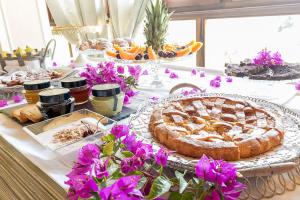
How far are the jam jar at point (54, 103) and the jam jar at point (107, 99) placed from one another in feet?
0.25

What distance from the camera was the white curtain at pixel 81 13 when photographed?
8.05 feet

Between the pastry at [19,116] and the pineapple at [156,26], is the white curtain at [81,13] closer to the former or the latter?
the pineapple at [156,26]

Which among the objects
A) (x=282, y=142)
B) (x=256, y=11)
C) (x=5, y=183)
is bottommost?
(x=5, y=183)

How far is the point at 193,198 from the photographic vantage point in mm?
323

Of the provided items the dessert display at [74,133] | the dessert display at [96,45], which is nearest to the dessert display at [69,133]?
the dessert display at [74,133]

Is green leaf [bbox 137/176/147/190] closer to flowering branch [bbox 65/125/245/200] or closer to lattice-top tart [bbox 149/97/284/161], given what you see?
flowering branch [bbox 65/125/245/200]

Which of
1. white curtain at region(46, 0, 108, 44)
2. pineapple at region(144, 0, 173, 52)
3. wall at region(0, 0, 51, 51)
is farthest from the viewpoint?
wall at region(0, 0, 51, 51)

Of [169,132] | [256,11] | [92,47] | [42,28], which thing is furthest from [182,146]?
[42,28]

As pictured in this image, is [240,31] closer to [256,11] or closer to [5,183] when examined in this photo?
[256,11]

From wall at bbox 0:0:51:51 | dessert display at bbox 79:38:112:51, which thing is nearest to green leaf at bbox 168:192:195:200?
dessert display at bbox 79:38:112:51

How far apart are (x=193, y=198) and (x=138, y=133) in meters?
0.24

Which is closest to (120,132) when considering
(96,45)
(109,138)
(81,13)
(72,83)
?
(109,138)

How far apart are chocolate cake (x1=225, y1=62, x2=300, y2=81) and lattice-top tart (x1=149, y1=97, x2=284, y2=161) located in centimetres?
24

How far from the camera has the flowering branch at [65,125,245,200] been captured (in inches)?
11.9
